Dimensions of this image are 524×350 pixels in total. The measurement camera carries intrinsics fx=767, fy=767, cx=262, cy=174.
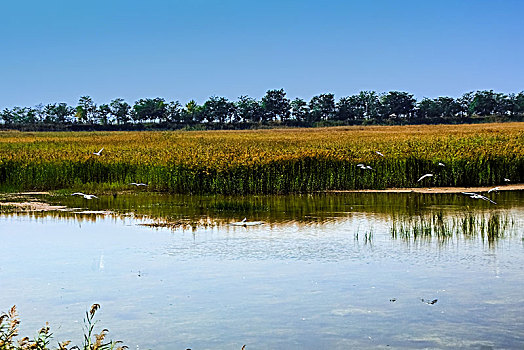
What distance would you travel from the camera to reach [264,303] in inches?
429

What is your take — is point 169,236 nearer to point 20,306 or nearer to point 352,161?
point 20,306

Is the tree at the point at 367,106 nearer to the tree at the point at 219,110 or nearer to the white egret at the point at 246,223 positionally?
the tree at the point at 219,110

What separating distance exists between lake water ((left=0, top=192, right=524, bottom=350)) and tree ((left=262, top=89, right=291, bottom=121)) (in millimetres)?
129035

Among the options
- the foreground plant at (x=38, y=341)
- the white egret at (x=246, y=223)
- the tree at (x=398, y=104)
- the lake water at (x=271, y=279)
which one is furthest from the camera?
the tree at (x=398, y=104)

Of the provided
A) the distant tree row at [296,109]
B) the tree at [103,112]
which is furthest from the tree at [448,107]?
the tree at [103,112]

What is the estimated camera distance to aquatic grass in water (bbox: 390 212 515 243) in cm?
1664

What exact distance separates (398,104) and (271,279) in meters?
139

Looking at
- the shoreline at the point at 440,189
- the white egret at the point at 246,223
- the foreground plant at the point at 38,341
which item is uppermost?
the foreground plant at the point at 38,341

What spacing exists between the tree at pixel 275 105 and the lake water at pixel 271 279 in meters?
129

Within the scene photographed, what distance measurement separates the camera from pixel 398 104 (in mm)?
147875

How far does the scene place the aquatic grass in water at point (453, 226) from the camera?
16.6 meters

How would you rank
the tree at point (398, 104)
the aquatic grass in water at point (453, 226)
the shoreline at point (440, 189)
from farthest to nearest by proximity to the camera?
the tree at point (398, 104)
the shoreline at point (440, 189)
the aquatic grass in water at point (453, 226)

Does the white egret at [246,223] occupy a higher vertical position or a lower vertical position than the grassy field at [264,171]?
lower

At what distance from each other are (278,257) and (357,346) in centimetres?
547
